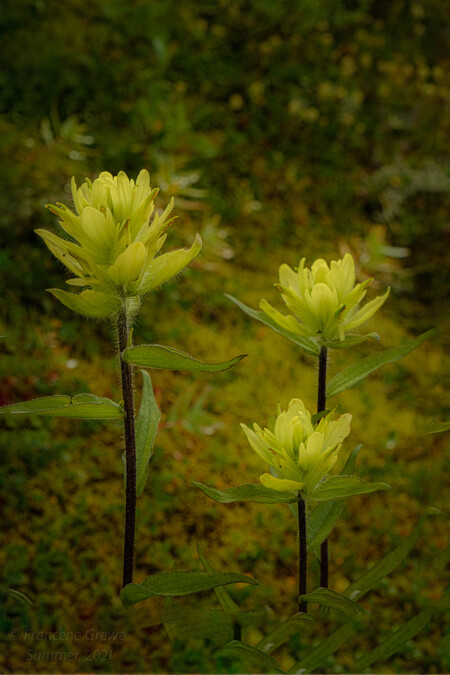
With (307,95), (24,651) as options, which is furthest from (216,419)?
(307,95)

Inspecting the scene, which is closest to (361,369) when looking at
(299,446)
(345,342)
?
(345,342)

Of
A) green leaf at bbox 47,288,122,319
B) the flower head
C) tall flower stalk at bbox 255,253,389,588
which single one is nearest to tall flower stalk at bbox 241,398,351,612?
the flower head

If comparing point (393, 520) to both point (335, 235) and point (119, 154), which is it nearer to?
point (335, 235)

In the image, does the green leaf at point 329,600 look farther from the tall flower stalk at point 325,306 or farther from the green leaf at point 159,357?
the green leaf at point 159,357

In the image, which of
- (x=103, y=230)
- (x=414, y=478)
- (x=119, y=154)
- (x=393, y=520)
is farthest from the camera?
(x=119, y=154)

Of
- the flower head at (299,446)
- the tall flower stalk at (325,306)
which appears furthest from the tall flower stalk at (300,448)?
the tall flower stalk at (325,306)

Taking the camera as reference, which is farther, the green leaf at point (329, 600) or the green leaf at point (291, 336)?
the green leaf at point (291, 336)
